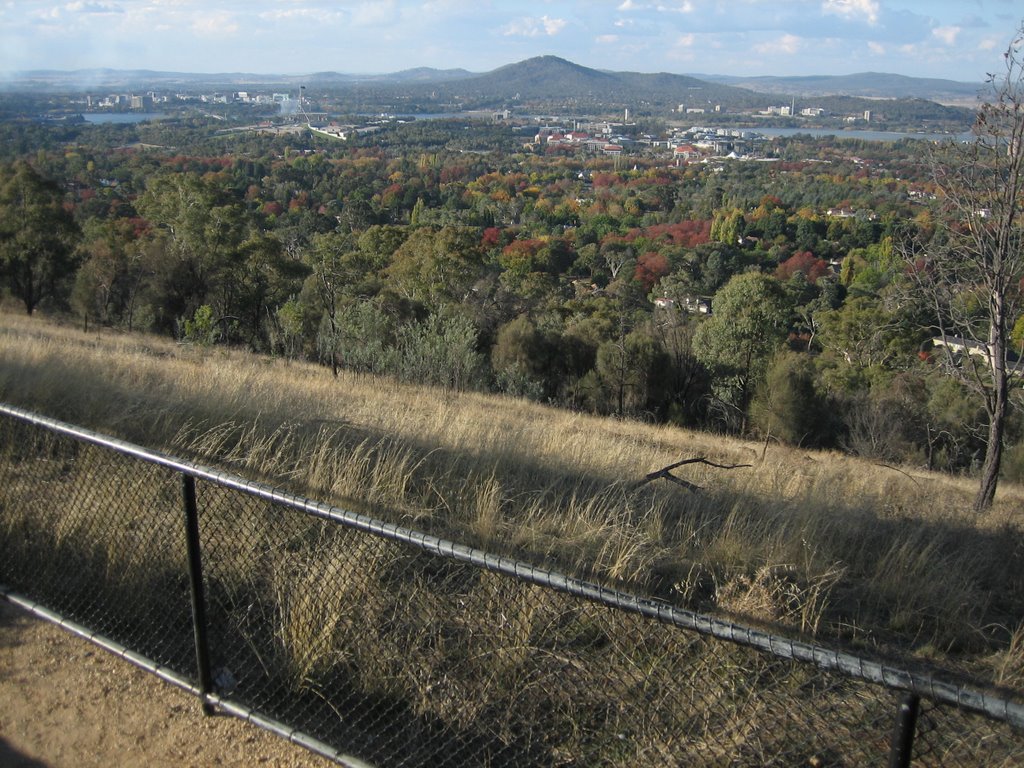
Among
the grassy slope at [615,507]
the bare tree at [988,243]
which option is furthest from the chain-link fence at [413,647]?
the bare tree at [988,243]

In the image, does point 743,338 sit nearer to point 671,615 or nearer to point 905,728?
point 671,615

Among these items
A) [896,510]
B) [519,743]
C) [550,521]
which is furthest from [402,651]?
[896,510]

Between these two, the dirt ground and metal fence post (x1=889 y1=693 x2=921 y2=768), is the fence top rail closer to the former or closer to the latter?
metal fence post (x1=889 y1=693 x2=921 y2=768)

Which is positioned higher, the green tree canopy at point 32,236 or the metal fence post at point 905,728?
the metal fence post at point 905,728

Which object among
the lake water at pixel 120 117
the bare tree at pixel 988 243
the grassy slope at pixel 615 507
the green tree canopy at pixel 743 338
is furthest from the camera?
the lake water at pixel 120 117

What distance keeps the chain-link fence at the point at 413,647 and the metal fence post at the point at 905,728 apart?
0.83 feet

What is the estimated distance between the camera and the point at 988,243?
27.1ft

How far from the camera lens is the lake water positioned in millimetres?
57438

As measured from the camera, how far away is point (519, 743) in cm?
291

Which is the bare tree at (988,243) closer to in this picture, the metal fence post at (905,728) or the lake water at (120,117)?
the metal fence post at (905,728)

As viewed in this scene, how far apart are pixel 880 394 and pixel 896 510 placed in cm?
1694

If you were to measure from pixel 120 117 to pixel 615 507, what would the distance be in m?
72.9

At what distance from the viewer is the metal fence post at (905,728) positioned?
1.77 meters

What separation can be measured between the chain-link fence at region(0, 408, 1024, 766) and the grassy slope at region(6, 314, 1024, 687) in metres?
0.57
